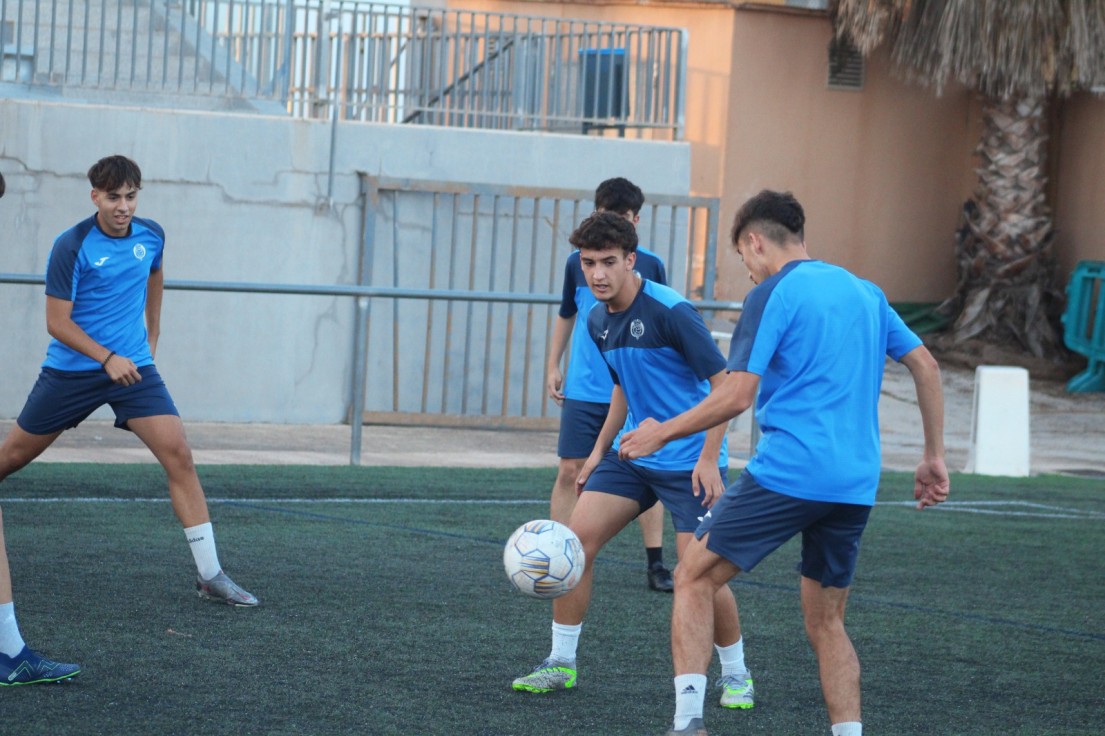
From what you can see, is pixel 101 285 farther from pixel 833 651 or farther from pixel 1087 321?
pixel 1087 321

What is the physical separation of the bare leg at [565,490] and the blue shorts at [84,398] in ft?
6.39

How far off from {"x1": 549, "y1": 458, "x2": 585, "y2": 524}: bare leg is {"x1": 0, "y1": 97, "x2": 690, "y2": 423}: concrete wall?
7.17 metres

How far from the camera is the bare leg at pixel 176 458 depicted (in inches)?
267

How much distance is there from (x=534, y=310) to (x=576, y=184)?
1286 millimetres

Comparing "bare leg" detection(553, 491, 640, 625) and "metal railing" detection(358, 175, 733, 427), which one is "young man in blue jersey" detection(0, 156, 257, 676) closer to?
"bare leg" detection(553, 491, 640, 625)

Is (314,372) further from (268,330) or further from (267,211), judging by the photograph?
(267,211)

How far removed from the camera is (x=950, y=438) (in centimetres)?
1698

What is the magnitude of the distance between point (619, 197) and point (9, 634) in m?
3.60

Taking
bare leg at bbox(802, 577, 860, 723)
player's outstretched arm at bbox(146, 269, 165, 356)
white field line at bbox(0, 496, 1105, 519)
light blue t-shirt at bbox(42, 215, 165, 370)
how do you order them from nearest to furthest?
1. bare leg at bbox(802, 577, 860, 723)
2. light blue t-shirt at bbox(42, 215, 165, 370)
3. player's outstretched arm at bbox(146, 269, 165, 356)
4. white field line at bbox(0, 496, 1105, 519)

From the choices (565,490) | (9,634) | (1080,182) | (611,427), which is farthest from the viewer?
(1080,182)

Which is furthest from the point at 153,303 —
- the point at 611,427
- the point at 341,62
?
the point at 341,62

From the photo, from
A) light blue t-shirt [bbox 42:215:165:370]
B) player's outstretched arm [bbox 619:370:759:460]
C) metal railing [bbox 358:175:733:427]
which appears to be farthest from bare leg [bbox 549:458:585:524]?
metal railing [bbox 358:175:733:427]

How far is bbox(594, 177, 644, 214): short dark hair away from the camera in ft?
25.3

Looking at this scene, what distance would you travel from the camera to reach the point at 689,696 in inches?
194
